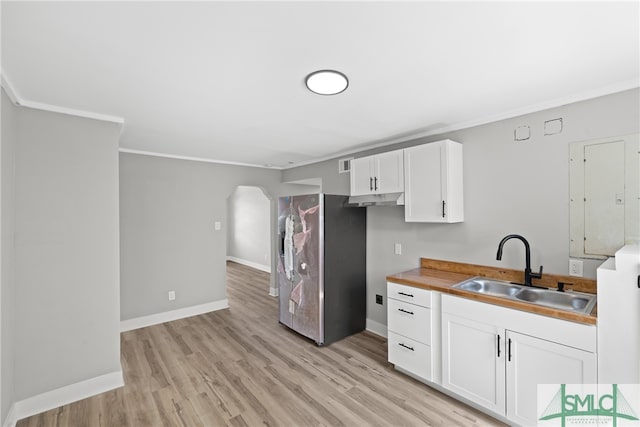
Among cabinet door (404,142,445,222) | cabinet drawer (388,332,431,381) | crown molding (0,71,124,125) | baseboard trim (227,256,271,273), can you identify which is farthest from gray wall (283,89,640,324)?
baseboard trim (227,256,271,273)

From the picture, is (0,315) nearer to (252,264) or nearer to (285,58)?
(285,58)

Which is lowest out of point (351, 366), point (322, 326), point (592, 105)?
point (351, 366)

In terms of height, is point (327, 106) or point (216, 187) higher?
point (327, 106)

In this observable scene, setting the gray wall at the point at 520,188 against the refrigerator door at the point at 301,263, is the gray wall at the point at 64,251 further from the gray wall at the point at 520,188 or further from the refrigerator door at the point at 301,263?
the gray wall at the point at 520,188

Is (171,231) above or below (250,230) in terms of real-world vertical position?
above

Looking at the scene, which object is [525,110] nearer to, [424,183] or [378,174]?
[424,183]

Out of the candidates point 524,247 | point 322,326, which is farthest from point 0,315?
point 524,247

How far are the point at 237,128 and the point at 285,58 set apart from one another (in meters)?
1.44

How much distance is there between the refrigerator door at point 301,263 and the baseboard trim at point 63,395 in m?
1.79

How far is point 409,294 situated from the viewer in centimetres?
255

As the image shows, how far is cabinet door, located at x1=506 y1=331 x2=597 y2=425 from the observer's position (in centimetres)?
172

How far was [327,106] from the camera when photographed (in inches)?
89.1

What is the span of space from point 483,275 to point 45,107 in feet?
12.6

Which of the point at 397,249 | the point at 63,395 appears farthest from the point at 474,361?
the point at 63,395
